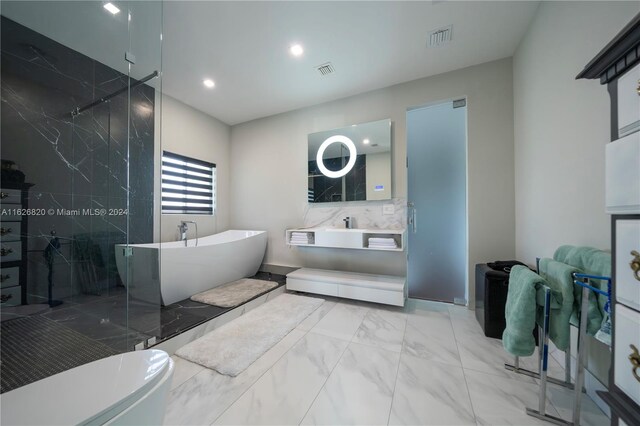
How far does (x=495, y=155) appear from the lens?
7.62ft

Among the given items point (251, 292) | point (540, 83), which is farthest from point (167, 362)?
point (540, 83)

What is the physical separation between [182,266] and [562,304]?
2.89 metres

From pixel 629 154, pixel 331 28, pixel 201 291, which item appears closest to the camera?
pixel 629 154

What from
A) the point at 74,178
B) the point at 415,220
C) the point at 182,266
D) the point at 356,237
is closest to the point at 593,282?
the point at 356,237

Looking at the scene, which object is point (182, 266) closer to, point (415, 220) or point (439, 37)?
point (415, 220)

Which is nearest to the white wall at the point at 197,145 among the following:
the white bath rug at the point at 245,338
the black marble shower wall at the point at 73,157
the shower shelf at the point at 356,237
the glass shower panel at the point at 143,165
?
the glass shower panel at the point at 143,165

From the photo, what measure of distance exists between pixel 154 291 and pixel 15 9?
238 centimetres

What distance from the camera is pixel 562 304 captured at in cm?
104

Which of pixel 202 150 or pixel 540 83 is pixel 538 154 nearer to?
pixel 540 83

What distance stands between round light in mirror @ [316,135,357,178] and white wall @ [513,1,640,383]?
1744 millimetres

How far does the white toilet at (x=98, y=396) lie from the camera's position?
0.68 metres

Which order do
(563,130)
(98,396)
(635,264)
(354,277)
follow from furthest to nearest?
(354,277)
(563,130)
(98,396)
(635,264)

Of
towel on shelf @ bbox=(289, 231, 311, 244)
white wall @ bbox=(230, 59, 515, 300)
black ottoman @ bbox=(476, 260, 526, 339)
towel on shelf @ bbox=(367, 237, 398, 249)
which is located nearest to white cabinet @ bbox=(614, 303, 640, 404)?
black ottoman @ bbox=(476, 260, 526, 339)

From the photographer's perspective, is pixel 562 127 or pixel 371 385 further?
pixel 562 127
